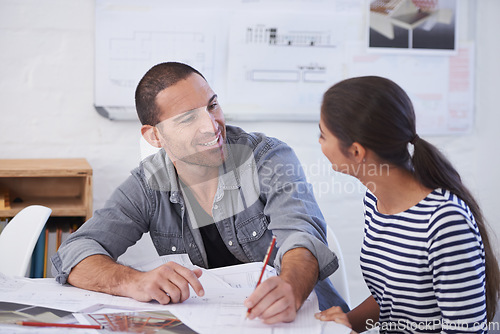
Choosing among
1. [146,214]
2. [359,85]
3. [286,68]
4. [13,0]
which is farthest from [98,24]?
[359,85]

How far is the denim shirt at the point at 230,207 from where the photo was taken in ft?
4.16

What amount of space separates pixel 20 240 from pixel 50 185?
747mm

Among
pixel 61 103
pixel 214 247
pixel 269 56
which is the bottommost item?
pixel 214 247

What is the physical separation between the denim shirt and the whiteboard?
2.92 ft

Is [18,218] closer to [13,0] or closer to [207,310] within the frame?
[207,310]

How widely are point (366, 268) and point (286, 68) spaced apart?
140 centimetres

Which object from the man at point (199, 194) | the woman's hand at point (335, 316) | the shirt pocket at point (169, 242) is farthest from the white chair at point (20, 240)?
the woman's hand at point (335, 316)

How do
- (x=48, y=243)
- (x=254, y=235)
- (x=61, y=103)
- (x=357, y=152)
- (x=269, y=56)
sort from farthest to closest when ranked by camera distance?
(x=269, y=56) → (x=61, y=103) → (x=48, y=243) → (x=254, y=235) → (x=357, y=152)

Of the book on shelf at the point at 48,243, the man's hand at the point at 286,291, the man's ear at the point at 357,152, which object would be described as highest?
the man's ear at the point at 357,152

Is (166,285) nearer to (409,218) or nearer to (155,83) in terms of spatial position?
(409,218)

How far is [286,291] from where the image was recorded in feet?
3.08

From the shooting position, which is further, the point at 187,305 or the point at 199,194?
the point at 199,194

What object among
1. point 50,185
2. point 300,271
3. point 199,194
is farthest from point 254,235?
point 50,185

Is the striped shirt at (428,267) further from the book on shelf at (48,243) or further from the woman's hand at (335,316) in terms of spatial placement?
the book on shelf at (48,243)
